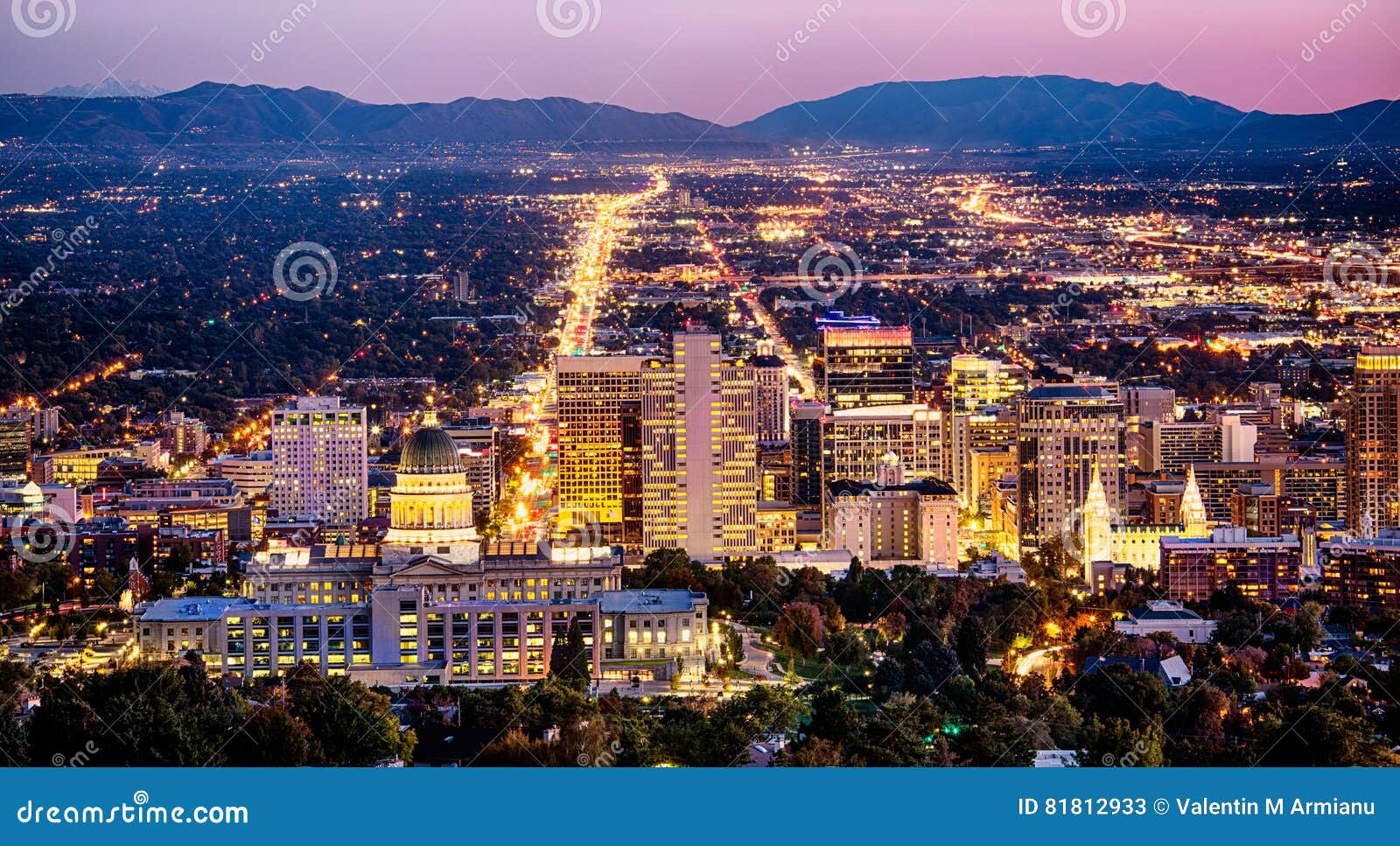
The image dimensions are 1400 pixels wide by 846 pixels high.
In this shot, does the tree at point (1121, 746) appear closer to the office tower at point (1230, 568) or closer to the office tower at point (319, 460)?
the office tower at point (1230, 568)

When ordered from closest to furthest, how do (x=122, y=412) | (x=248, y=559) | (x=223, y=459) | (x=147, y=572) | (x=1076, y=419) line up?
(x=248, y=559) < (x=147, y=572) < (x=1076, y=419) < (x=223, y=459) < (x=122, y=412)

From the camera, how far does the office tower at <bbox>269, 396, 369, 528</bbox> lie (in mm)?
22672

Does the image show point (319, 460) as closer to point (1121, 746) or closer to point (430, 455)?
point (430, 455)

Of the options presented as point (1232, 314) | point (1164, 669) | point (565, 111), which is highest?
point (565, 111)

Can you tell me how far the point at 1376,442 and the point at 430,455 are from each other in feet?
28.6

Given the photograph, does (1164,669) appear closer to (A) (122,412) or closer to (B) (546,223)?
(A) (122,412)

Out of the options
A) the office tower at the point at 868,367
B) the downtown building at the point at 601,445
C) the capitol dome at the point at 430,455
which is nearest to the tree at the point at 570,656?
the capitol dome at the point at 430,455

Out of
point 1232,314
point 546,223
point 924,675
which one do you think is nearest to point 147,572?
point 924,675

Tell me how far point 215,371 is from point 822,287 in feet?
26.1

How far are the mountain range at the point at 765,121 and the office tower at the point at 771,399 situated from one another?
7.49 ft

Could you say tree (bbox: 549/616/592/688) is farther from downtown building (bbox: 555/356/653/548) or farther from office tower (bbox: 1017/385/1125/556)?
office tower (bbox: 1017/385/1125/556)

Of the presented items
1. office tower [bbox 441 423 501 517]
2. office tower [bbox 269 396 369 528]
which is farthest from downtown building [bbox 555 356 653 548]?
office tower [bbox 269 396 369 528]

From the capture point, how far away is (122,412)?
27.2 m

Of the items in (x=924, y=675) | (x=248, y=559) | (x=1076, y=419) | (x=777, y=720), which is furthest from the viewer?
(x=1076, y=419)
